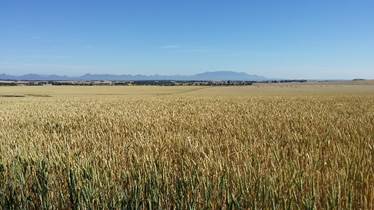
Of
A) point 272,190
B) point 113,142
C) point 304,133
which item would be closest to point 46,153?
point 113,142

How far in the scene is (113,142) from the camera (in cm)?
728

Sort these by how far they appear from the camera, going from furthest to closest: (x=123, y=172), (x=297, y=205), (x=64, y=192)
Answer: (x=123, y=172) → (x=64, y=192) → (x=297, y=205)

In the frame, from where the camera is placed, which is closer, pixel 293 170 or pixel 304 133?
pixel 293 170

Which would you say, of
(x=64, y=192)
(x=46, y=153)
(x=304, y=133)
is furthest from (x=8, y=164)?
(x=304, y=133)

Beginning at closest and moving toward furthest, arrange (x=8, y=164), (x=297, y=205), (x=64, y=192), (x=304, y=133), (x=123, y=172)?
1. (x=297, y=205)
2. (x=64, y=192)
3. (x=123, y=172)
4. (x=8, y=164)
5. (x=304, y=133)

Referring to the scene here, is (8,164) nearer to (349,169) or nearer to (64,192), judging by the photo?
(64,192)

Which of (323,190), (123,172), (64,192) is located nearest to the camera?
(323,190)

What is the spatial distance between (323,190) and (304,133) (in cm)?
432

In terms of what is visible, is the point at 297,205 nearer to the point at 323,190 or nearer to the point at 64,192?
the point at 323,190

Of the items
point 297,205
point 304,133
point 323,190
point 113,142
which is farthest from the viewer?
point 304,133

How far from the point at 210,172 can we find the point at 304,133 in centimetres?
415

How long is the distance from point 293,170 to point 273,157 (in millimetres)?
803

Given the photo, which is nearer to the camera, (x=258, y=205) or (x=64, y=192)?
(x=258, y=205)

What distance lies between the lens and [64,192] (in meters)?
4.36
